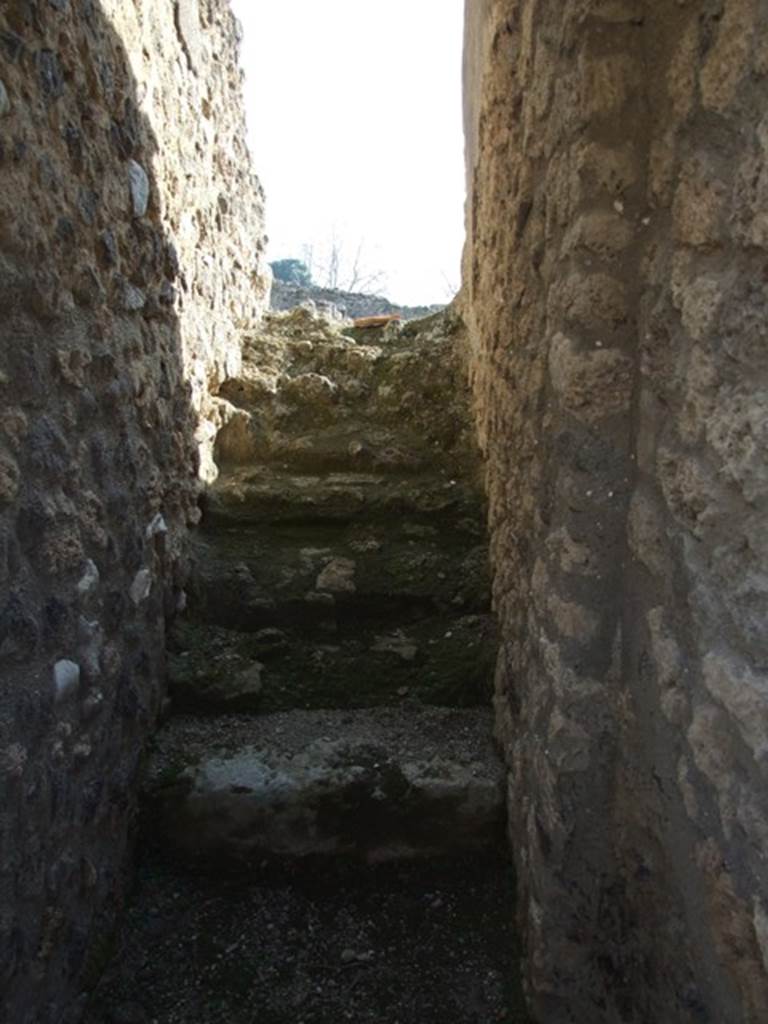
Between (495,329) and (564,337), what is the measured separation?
2.98ft

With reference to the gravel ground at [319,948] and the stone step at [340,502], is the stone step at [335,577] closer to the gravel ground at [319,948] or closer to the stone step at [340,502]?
the stone step at [340,502]

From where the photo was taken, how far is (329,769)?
6.41 feet

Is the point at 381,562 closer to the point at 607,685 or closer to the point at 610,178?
the point at 607,685

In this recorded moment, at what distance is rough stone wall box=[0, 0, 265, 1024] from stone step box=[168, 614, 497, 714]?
13 cm

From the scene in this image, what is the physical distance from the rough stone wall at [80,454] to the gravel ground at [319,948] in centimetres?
14

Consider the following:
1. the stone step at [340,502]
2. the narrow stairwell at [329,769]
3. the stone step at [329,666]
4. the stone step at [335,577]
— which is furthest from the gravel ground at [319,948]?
the stone step at [340,502]

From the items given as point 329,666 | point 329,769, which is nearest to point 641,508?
point 329,769

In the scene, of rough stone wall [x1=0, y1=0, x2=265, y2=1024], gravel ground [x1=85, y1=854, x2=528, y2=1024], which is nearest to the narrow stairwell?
gravel ground [x1=85, y1=854, x2=528, y2=1024]

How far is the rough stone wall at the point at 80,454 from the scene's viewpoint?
1371 millimetres

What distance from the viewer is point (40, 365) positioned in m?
1.47

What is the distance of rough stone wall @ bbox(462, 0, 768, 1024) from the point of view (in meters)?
0.96

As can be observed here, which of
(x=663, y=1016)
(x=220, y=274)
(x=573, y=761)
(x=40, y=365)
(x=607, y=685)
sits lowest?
(x=663, y=1016)

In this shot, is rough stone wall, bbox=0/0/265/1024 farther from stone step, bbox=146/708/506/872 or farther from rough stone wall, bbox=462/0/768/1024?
rough stone wall, bbox=462/0/768/1024

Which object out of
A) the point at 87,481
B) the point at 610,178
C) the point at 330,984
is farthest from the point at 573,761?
the point at 87,481
